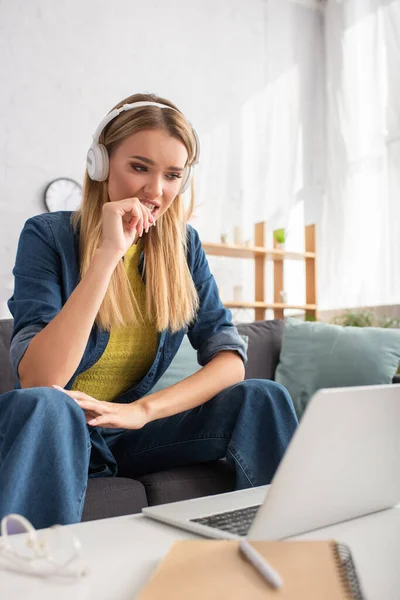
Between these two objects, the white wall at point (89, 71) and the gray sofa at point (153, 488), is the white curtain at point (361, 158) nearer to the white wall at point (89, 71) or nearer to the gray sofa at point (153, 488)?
the white wall at point (89, 71)

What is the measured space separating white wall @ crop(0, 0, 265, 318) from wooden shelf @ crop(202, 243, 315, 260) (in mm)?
915

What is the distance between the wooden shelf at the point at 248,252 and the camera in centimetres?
438

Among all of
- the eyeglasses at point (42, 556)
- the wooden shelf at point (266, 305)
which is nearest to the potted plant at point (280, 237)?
the wooden shelf at point (266, 305)

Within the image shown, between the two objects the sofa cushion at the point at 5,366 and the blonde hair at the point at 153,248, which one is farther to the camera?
the sofa cushion at the point at 5,366

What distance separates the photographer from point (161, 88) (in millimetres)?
4586

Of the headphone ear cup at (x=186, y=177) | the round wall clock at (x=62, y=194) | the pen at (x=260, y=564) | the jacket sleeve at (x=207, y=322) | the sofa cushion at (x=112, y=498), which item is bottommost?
the sofa cushion at (x=112, y=498)

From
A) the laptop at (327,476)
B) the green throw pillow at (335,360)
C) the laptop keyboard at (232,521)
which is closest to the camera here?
the laptop at (327,476)

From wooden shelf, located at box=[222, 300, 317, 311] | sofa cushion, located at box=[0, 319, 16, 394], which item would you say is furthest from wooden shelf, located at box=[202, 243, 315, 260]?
sofa cushion, located at box=[0, 319, 16, 394]

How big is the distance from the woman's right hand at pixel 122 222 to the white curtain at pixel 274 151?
3300 millimetres

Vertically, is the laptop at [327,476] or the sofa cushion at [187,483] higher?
the laptop at [327,476]

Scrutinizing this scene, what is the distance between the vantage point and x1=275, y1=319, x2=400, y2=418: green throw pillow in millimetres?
2498

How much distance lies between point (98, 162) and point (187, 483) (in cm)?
72

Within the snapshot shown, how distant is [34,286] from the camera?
1.35m

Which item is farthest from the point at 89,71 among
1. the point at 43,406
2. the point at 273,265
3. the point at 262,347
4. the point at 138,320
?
the point at 43,406
